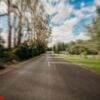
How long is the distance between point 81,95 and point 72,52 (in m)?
101

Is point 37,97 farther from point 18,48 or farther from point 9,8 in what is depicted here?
point 18,48

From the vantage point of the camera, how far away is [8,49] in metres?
32.2

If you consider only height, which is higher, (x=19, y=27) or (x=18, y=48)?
(x=19, y=27)

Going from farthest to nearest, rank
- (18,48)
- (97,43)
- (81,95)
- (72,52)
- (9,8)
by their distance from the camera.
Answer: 1. (72,52)
2. (18,48)
3. (9,8)
4. (97,43)
5. (81,95)

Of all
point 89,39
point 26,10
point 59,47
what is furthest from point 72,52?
point 89,39

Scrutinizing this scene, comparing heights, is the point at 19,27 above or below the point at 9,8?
below

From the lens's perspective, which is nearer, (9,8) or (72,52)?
(9,8)

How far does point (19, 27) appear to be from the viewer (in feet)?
116

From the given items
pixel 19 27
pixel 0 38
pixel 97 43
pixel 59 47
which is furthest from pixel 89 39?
pixel 59 47

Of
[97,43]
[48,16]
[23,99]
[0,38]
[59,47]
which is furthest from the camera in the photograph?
[59,47]

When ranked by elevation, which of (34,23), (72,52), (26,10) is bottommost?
(72,52)

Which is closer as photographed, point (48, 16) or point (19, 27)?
point (19, 27)

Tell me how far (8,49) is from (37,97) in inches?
1029

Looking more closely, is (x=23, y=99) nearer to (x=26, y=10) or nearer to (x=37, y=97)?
(x=37, y=97)
